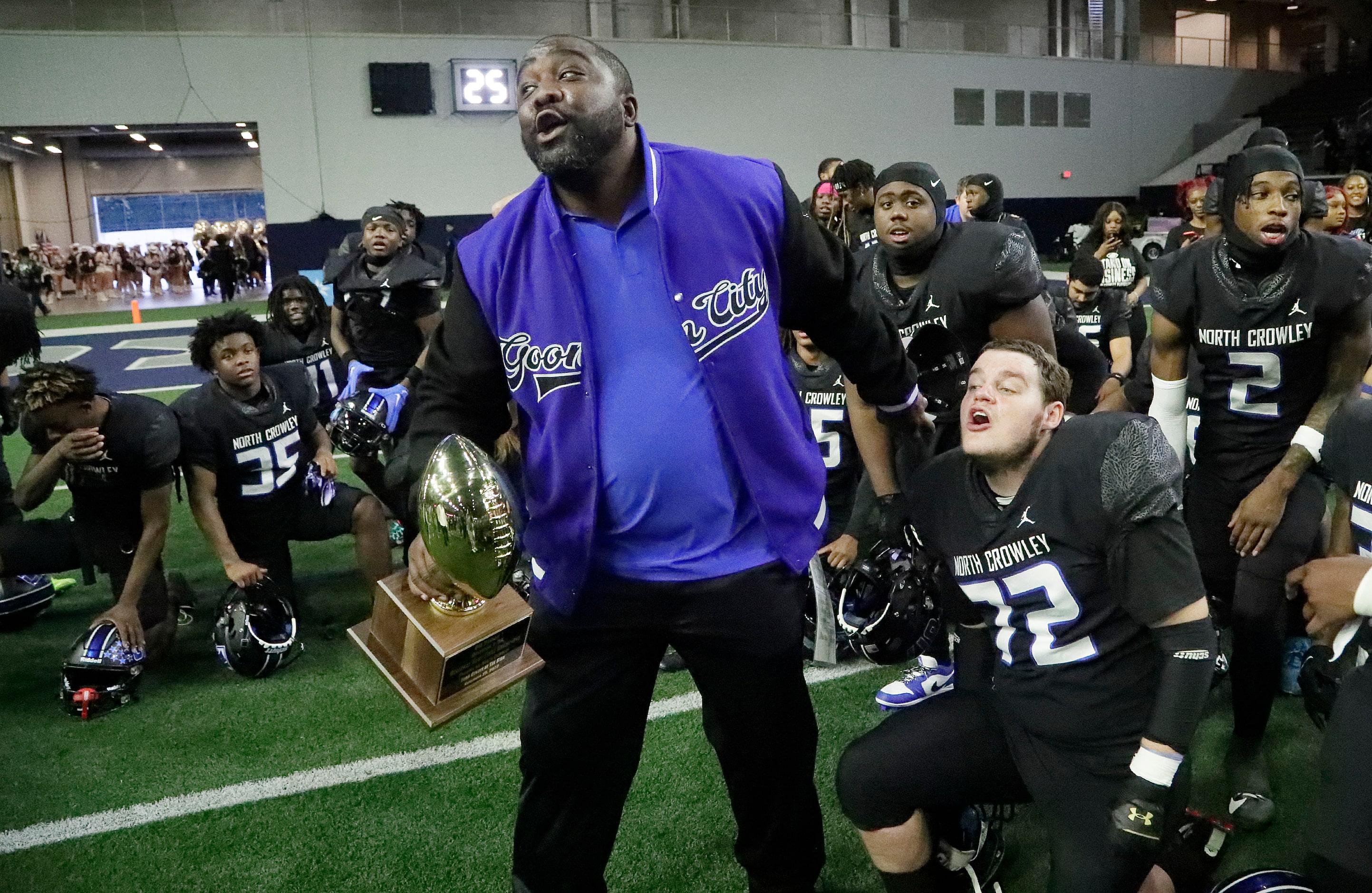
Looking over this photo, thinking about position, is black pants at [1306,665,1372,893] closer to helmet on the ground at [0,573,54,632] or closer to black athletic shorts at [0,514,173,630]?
black athletic shorts at [0,514,173,630]

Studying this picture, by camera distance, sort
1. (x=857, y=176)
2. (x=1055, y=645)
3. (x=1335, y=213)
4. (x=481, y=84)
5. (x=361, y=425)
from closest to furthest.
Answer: (x=1055, y=645), (x=361, y=425), (x=857, y=176), (x=1335, y=213), (x=481, y=84)

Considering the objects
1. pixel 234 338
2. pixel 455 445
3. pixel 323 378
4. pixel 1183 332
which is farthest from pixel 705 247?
pixel 323 378

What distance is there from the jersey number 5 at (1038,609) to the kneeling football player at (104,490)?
3303mm

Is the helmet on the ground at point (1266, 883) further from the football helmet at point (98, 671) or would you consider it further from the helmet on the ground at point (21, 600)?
the helmet on the ground at point (21, 600)

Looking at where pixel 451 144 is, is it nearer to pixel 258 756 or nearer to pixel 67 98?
pixel 67 98

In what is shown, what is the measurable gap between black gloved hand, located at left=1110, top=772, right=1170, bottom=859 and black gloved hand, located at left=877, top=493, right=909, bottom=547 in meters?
1.04

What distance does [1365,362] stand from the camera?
10.3 feet

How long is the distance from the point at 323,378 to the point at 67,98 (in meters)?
16.8

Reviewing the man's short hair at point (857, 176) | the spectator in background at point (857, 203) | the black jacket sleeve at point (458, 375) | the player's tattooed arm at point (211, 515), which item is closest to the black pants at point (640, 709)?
the black jacket sleeve at point (458, 375)

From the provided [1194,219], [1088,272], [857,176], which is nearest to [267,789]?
[857,176]

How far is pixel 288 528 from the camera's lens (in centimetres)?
486

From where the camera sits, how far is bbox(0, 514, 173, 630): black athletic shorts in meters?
4.49

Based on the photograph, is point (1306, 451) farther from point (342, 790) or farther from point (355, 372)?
point (355, 372)

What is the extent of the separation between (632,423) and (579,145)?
1.59 ft
